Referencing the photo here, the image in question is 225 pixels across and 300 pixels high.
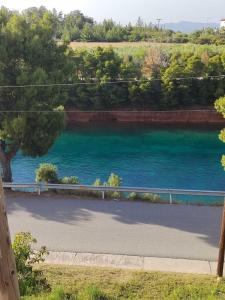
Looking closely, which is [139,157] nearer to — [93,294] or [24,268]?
[93,294]

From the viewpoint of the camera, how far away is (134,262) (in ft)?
35.3

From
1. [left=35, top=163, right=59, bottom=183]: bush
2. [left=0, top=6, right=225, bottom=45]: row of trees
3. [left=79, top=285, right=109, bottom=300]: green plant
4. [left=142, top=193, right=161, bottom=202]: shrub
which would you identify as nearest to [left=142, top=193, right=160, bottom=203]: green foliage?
[left=142, top=193, right=161, bottom=202]: shrub

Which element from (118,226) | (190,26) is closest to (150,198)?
(118,226)

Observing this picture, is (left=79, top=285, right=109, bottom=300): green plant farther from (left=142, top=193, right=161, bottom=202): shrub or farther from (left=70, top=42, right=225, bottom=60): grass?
(left=70, top=42, right=225, bottom=60): grass

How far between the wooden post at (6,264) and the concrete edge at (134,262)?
6.88m

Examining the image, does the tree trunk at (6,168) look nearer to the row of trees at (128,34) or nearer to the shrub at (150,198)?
the shrub at (150,198)

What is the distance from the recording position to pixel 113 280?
30.5 feet

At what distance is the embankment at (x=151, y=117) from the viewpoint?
136 feet

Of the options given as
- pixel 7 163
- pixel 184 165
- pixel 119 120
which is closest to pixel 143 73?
pixel 119 120

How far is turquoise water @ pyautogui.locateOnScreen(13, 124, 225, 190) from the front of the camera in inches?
1025

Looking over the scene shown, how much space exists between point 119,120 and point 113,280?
3323cm

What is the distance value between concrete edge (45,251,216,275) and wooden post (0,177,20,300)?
688cm

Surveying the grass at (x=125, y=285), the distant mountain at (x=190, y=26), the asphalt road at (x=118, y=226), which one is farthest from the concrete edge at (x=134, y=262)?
the distant mountain at (x=190, y=26)

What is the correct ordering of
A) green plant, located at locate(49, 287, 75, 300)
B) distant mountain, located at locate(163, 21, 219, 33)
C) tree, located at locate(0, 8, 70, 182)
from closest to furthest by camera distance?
green plant, located at locate(49, 287, 75, 300) → tree, located at locate(0, 8, 70, 182) → distant mountain, located at locate(163, 21, 219, 33)
